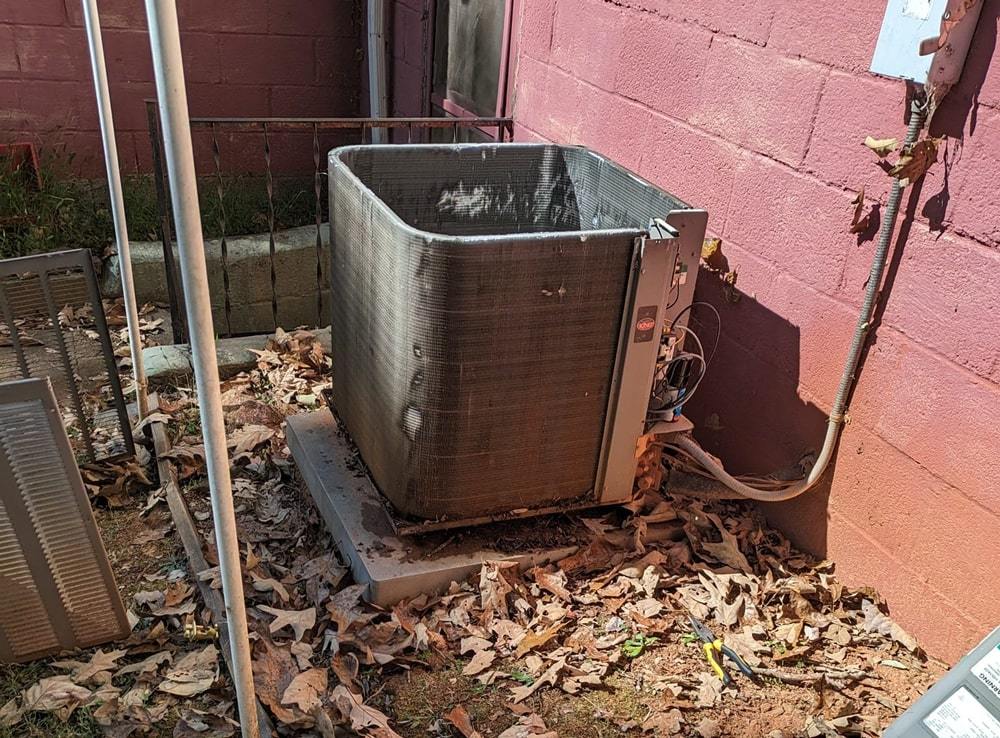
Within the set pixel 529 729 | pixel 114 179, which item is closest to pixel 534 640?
pixel 529 729

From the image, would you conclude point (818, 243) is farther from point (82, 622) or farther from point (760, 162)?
point (82, 622)

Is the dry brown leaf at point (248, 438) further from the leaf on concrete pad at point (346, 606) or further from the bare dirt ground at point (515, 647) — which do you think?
the leaf on concrete pad at point (346, 606)

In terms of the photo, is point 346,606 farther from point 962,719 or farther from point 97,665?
point 962,719

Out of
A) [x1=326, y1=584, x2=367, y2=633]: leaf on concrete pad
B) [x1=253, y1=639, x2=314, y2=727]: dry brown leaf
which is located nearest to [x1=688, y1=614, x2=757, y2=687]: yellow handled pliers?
[x1=326, y1=584, x2=367, y2=633]: leaf on concrete pad

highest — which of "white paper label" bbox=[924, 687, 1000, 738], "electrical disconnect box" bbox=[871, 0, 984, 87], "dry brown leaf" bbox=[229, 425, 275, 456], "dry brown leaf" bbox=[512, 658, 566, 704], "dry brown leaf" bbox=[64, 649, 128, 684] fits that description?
"electrical disconnect box" bbox=[871, 0, 984, 87]

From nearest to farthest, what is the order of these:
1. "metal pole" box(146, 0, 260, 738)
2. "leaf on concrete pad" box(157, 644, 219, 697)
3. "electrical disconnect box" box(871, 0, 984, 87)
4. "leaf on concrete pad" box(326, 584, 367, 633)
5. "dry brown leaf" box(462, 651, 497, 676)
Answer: "metal pole" box(146, 0, 260, 738), "electrical disconnect box" box(871, 0, 984, 87), "leaf on concrete pad" box(157, 644, 219, 697), "dry brown leaf" box(462, 651, 497, 676), "leaf on concrete pad" box(326, 584, 367, 633)

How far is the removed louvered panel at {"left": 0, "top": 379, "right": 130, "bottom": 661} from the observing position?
247cm

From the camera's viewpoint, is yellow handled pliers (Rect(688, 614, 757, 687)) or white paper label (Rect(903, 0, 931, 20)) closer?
white paper label (Rect(903, 0, 931, 20))

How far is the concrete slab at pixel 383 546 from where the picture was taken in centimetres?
295

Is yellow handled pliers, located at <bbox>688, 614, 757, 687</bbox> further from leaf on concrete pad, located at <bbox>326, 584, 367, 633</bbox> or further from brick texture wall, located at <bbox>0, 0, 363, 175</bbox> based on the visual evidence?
brick texture wall, located at <bbox>0, 0, 363, 175</bbox>

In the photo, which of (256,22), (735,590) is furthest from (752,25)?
(256,22)

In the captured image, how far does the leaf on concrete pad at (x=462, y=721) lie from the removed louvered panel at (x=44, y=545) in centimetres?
114

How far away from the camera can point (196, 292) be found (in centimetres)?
172

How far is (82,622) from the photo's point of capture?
272 cm
